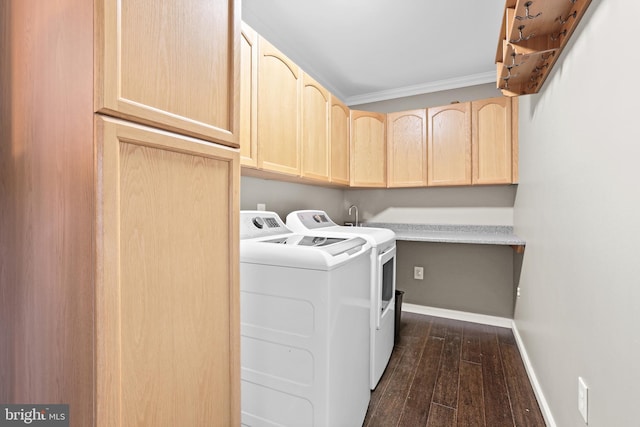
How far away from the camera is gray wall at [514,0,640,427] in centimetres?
83

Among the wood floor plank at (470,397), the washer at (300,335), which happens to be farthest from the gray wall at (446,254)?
the washer at (300,335)

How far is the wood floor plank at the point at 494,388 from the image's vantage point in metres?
1.63

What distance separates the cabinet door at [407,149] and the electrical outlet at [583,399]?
204 centimetres

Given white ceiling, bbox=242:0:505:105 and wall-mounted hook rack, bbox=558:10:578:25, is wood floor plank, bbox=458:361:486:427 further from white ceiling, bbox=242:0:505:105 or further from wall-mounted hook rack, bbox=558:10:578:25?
white ceiling, bbox=242:0:505:105

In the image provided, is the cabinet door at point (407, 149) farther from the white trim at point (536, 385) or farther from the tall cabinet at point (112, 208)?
the tall cabinet at point (112, 208)

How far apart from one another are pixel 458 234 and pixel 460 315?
32.8 inches

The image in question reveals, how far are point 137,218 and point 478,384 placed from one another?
2.17 meters

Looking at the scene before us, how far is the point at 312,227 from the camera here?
7.99 ft

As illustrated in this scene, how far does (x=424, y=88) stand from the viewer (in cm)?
320

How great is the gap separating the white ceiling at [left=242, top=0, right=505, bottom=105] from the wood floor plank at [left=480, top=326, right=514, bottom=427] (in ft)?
7.95

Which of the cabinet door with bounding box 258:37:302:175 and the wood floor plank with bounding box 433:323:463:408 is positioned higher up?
the cabinet door with bounding box 258:37:302:175

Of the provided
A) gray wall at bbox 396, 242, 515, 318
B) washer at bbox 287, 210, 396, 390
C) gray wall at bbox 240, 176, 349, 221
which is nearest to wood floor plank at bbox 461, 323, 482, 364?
gray wall at bbox 396, 242, 515, 318

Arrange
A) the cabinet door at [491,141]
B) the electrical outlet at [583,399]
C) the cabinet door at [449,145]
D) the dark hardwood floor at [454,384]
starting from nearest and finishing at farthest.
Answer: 1. the electrical outlet at [583,399]
2. the dark hardwood floor at [454,384]
3. the cabinet door at [491,141]
4. the cabinet door at [449,145]

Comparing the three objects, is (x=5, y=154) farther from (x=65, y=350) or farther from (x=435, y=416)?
(x=435, y=416)
